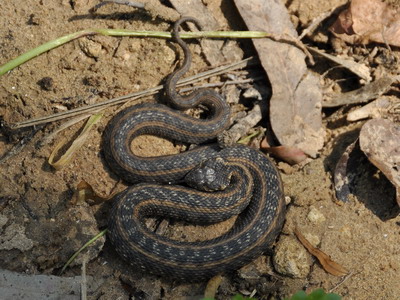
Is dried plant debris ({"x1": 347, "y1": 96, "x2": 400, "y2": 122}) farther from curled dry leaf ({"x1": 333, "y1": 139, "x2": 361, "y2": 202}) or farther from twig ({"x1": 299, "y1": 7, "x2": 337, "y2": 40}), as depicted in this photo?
twig ({"x1": 299, "y1": 7, "x2": 337, "y2": 40})

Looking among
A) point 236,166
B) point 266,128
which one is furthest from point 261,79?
point 236,166

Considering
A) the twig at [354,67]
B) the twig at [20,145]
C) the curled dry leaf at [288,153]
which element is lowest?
the curled dry leaf at [288,153]

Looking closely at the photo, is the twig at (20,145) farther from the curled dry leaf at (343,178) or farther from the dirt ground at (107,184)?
the curled dry leaf at (343,178)

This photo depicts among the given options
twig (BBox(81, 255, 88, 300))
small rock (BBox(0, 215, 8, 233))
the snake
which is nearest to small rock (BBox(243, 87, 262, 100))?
the snake

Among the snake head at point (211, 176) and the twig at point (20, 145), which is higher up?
the twig at point (20, 145)

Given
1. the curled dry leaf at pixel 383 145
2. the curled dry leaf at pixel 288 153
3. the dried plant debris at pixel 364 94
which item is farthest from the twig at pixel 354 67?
the curled dry leaf at pixel 288 153

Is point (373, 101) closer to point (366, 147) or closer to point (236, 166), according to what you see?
point (366, 147)
